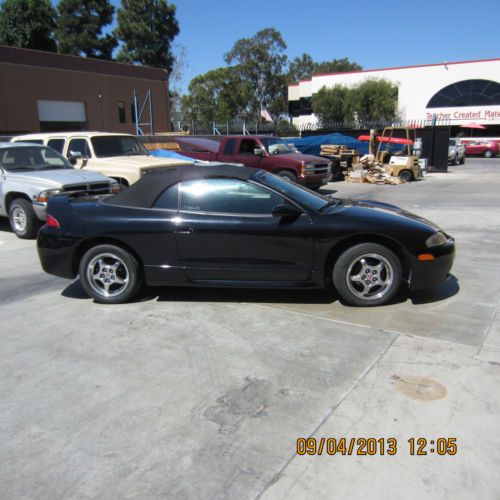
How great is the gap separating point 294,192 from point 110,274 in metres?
2.22

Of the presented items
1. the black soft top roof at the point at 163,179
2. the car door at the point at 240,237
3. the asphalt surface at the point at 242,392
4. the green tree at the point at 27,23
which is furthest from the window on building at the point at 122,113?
the car door at the point at 240,237

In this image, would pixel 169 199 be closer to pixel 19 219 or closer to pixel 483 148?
pixel 19 219

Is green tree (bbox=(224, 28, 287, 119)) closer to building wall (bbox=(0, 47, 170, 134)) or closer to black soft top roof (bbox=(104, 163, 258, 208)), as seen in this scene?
building wall (bbox=(0, 47, 170, 134))

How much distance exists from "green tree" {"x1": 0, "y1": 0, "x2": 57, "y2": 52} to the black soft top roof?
4212cm

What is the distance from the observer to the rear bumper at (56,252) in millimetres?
5375

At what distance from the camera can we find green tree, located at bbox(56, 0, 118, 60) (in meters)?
45.2

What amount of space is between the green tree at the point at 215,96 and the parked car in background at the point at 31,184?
178 ft

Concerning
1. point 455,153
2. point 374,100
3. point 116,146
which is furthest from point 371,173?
point 374,100

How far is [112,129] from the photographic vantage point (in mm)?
33688

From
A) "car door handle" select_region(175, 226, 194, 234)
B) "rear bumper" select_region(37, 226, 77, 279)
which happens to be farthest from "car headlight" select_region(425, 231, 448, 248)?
"rear bumper" select_region(37, 226, 77, 279)

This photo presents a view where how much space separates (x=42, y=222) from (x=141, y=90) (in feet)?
96.2

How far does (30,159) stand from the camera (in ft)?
31.3

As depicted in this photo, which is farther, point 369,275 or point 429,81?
point 429,81

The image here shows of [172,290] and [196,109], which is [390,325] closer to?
[172,290]
